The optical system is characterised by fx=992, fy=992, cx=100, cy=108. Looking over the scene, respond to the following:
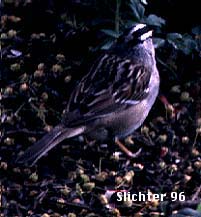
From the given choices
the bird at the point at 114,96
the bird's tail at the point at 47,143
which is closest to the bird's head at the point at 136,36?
the bird at the point at 114,96

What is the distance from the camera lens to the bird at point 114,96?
5.66m

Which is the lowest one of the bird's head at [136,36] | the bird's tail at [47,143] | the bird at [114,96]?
the bird's tail at [47,143]

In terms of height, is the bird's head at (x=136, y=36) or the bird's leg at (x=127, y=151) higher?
the bird's head at (x=136, y=36)

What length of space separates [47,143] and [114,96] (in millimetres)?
575

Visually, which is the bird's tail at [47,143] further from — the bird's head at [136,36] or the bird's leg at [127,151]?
the bird's head at [136,36]

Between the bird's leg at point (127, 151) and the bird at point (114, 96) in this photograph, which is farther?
the bird's leg at point (127, 151)

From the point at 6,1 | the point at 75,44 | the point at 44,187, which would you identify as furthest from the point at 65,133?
the point at 6,1

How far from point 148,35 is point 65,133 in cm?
93

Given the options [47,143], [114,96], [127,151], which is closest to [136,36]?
[114,96]

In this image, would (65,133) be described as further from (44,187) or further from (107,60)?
(107,60)

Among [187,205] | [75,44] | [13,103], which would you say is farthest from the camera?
[75,44]

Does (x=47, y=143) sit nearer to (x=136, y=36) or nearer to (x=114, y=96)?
(x=114, y=96)

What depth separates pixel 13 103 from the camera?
6.41m

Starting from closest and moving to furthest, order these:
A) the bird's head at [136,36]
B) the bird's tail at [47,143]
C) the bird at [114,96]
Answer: the bird's tail at [47,143] → the bird at [114,96] → the bird's head at [136,36]
